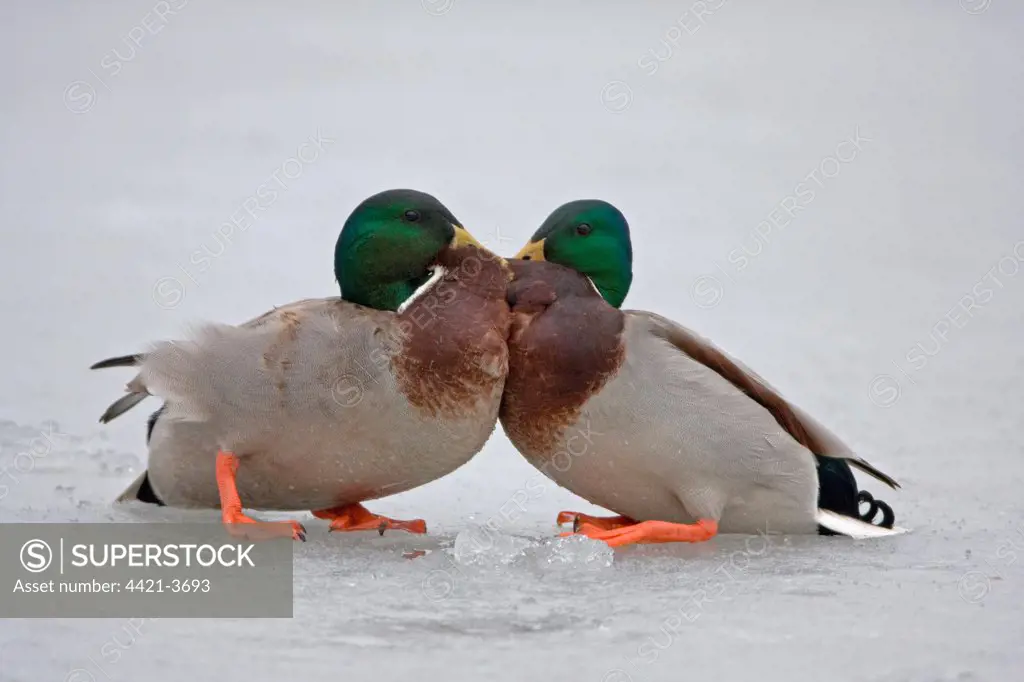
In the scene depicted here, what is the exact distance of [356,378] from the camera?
4156 millimetres

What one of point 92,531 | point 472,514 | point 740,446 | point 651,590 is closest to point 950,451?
point 740,446

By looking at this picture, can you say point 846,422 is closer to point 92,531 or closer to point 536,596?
point 536,596

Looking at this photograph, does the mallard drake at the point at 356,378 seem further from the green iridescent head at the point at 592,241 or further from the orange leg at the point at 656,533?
the orange leg at the point at 656,533

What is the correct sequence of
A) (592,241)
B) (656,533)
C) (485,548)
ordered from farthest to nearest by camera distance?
(592,241)
(656,533)
(485,548)

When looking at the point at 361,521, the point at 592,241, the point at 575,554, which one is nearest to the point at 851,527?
the point at 575,554

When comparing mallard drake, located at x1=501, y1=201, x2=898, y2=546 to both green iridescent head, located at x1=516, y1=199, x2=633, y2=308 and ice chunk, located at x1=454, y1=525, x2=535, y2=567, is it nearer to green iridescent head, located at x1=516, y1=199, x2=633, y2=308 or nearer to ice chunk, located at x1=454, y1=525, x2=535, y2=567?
green iridescent head, located at x1=516, y1=199, x2=633, y2=308

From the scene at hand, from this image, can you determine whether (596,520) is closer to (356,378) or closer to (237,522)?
(356,378)

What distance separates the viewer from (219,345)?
4.28m

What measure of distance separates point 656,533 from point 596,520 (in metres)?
0.44

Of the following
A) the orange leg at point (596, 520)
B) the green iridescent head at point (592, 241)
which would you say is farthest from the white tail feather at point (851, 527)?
the green iridescent head at point (592, 241)

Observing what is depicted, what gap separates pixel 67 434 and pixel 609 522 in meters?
2.26

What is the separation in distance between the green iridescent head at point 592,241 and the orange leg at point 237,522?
4.11 feet

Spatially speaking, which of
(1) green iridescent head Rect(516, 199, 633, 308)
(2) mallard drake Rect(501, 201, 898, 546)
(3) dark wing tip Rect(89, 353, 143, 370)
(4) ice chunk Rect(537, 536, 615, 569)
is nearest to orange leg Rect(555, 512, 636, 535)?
(2) mallard drake Rect(501, 201, 898, 546)

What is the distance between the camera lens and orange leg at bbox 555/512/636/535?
4.61m
